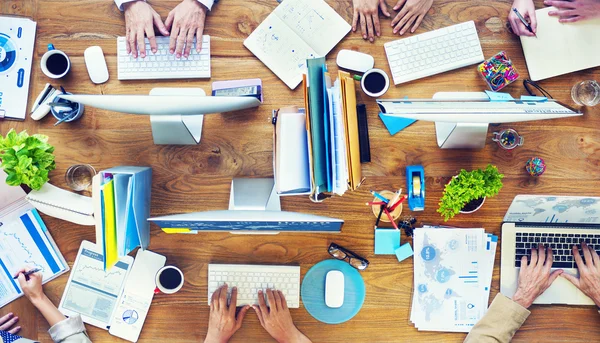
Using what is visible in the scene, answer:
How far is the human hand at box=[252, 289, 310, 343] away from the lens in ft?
4.80

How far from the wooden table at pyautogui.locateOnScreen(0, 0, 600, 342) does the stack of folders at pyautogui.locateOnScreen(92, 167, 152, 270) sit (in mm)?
187

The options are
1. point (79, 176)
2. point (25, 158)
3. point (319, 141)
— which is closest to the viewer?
point (319, 141)

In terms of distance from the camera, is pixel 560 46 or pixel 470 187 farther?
pixel 560 46

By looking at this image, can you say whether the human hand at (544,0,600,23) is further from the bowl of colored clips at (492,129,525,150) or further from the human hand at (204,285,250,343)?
the human hand at (204,285,250,343)

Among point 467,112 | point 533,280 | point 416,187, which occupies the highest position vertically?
→ point 467,112

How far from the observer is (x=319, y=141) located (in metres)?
1.15

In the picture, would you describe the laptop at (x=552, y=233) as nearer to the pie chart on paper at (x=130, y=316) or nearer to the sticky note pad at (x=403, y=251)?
the sticky note pad at (x=403, y=251)

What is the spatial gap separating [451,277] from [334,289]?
0.40m

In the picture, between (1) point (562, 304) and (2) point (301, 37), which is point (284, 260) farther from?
(1) point (562, 304)

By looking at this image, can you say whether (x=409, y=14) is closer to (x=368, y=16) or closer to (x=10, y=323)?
(x=368, y=16)

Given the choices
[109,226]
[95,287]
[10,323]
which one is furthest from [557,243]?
[10,323]

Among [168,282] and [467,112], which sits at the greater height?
[467,112]

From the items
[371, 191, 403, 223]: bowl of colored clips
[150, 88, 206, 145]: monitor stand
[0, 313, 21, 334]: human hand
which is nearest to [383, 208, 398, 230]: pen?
[371, 191, 403, 223]: bowl of colored clips

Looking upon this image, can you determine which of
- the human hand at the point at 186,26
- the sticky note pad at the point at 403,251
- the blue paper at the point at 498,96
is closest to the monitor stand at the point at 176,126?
the human hand at the point at 186,26
